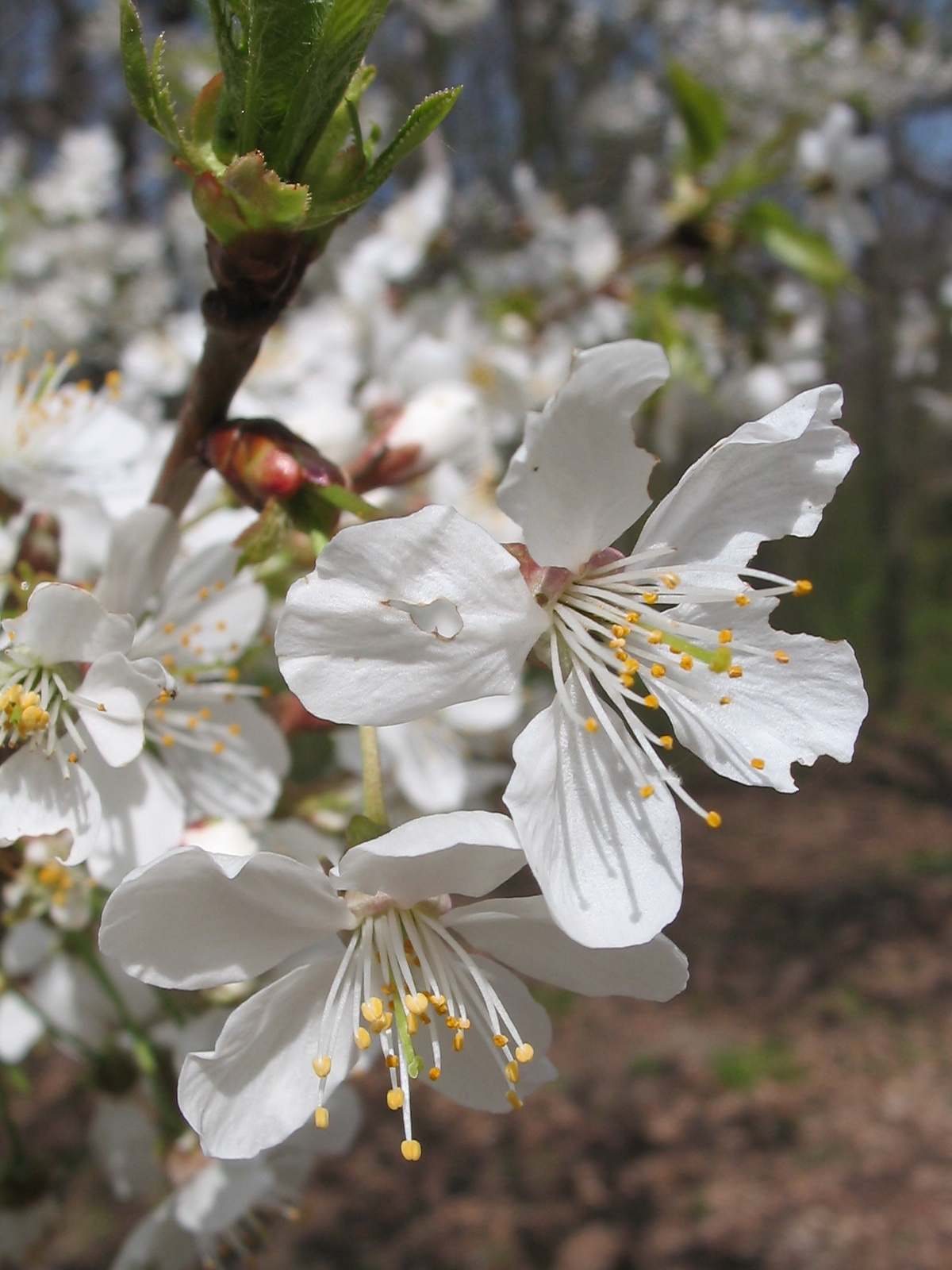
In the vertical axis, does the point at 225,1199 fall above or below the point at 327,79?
below

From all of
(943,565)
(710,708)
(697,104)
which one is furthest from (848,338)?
(710,708)

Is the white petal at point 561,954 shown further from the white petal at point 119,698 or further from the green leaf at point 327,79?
the green leaf at point 327,79

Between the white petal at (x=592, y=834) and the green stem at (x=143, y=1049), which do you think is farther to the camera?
the green stem at (x=143, y=1049)

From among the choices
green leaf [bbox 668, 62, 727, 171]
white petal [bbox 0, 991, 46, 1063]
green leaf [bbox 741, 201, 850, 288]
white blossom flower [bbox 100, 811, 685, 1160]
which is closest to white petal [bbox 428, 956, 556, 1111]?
white blossom flower [bbox 100, 811, 685, 1160]

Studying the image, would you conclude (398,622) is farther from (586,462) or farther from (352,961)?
(352,961)

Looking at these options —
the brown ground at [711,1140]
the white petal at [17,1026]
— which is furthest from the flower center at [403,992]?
the brown ground at [711,1140]

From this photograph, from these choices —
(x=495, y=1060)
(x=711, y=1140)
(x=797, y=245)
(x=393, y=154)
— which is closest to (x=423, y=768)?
(x=495, y=1060)

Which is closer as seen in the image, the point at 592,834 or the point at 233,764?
the point at 592,834
